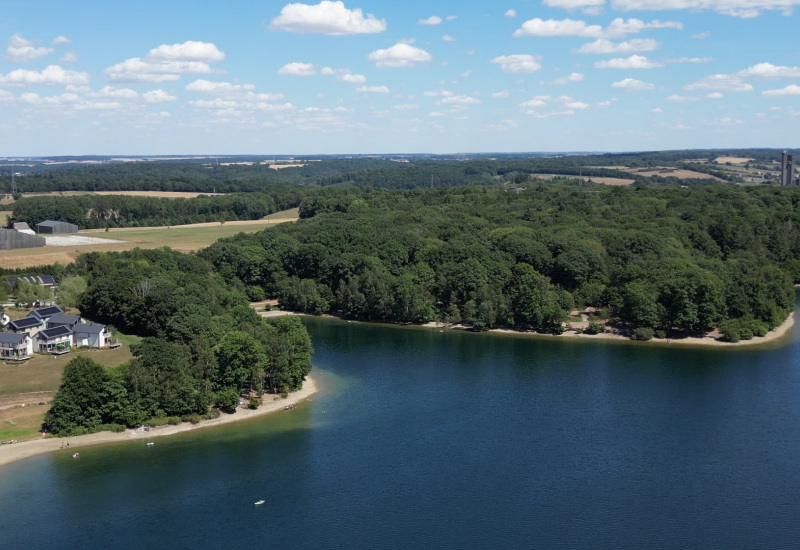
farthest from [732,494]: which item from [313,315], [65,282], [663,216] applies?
[663,216]

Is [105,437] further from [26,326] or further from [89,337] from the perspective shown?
[26,326]

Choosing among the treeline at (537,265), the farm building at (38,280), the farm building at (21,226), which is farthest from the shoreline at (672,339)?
the farm building at (21,226)

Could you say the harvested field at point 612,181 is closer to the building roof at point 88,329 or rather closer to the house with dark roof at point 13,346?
the building roof at point 88,329

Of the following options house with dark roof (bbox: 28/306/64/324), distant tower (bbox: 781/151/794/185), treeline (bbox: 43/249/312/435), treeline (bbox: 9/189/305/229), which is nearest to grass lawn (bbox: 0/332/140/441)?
treeline (bbox: 43/249/312/435)

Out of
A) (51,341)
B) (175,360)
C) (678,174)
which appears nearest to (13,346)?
(51,341)

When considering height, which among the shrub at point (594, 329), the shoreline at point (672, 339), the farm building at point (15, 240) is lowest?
the shoreline at point (672, 339)

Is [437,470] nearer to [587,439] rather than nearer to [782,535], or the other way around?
[587,439]

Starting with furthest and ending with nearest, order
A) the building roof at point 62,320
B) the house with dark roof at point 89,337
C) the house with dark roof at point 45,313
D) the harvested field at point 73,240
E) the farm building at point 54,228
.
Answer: the farm building at point 54,228 < the harvested field at point 73,240 < the house with dark roof at point 45,313 < the building roof at point 62,320 < the house with dark roof at point 89,337
